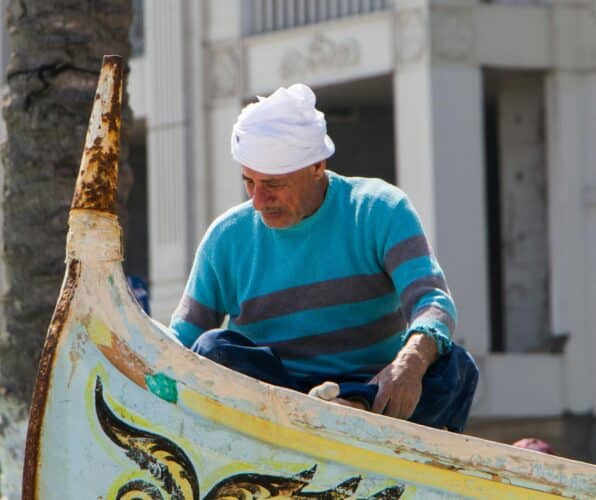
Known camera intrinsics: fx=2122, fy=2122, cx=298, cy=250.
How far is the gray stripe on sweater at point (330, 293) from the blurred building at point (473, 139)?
1207 cm

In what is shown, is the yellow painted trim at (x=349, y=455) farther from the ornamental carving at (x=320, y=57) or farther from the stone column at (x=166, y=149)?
the stone column at (x=166, y=149)

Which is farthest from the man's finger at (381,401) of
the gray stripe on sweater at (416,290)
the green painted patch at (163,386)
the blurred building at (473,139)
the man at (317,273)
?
the blurred building at (473,139)

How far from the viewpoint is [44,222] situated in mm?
9047

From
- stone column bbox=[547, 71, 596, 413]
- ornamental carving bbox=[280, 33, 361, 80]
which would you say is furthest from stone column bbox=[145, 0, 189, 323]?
stone column bbox=[547, 71, 596, 413]

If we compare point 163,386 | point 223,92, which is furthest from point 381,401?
point 223,92

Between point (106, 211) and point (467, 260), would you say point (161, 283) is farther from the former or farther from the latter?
point (106, 211)

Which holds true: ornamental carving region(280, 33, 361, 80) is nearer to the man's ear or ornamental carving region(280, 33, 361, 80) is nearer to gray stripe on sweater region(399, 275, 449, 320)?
the man's ear

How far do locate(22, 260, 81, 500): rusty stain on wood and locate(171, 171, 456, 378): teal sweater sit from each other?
2.64 ft

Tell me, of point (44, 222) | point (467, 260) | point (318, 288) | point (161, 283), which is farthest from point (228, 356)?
point (161, 283)

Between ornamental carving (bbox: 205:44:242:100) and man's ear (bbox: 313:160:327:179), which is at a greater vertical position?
man's ear (bbox: 313:160:327:179)

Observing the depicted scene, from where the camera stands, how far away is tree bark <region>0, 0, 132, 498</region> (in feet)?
29.7

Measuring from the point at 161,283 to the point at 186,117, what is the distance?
5.34 ft

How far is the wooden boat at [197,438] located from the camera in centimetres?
573

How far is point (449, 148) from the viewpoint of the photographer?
18.8 m
